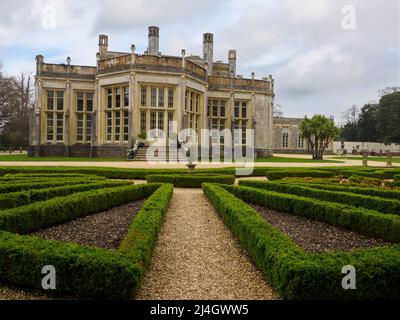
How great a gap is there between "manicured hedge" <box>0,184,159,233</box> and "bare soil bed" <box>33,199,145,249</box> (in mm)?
148

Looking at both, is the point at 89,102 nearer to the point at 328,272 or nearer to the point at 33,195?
the point at 33,195

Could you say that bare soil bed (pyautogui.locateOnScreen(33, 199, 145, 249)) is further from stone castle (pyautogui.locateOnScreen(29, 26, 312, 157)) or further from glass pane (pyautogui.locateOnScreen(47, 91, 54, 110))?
glass pane (pyautogui.locateOnScreen(47, 91, 54, 110))

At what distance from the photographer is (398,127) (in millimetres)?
60625

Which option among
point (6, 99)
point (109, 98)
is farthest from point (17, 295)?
point (6, 99)

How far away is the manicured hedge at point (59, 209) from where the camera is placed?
627 centimetres

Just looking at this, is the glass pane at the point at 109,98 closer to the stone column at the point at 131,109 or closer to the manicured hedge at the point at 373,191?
the stone column at the point at 131,109

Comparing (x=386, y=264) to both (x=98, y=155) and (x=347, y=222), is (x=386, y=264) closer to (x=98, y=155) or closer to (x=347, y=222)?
(x=347, y=222)

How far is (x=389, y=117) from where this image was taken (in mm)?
61875

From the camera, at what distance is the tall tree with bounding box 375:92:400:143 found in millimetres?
60938

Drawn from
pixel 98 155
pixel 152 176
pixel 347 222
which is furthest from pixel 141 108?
pixel 347 222

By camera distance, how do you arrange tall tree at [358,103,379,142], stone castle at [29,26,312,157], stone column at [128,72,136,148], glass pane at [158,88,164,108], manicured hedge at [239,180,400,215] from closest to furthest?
manicured hedge at [239,180,400,215]
stone column at [128,72,136,148]
stone castle at [29,26,312,157]
glass pane at [158,88,164,108]
tall tree at [358,103,379,142]

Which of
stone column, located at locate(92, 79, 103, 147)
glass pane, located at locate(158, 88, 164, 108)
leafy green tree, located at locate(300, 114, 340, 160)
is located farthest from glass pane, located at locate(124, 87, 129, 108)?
leafy green tree, located at locate(300, 114, 340, 160)

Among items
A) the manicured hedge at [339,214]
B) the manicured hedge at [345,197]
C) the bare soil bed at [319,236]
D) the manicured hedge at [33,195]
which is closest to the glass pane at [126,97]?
the manicured hedge at [33,195]

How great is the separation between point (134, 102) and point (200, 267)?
2370cm
